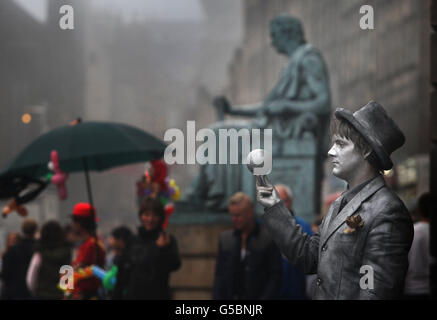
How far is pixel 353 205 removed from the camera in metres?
2.72

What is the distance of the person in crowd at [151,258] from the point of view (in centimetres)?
564

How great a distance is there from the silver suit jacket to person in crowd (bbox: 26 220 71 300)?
4.68 m

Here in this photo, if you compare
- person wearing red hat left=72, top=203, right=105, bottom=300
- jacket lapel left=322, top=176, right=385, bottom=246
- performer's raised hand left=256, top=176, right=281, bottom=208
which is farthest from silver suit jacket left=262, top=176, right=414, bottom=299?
person wearing red hat left=72, top=203, right=105, bottom=300

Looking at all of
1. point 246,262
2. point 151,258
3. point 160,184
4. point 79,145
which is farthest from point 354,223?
point 160,184

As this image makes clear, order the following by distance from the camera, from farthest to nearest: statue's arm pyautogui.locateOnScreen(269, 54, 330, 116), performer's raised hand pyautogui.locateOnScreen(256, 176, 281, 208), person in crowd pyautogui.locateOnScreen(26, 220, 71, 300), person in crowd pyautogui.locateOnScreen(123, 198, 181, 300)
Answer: statue's arm pyautogui.locateOnScreen(269, 54, 330, 116), person in crowd pyautogui.locateOnScreen(26, 220, 71, 300), person in crowd pyautogui.locateOnScreen(123, 198, 181, 300), performer's raised hand pyautogui.locateOnScreen(256, 176, 281, 208)

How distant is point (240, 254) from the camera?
6035 millimetres

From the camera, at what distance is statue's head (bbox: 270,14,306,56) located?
9.77 metres

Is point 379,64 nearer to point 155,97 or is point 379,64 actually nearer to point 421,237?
point 155,97

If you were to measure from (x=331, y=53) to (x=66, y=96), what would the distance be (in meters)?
13.5

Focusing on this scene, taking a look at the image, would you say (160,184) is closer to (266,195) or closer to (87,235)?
(87,235)

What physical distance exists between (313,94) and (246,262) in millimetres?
3996

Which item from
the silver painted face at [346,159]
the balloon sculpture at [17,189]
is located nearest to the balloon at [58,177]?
the balloon sculpture at [17,189]

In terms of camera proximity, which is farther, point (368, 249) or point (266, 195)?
point (266, 195)

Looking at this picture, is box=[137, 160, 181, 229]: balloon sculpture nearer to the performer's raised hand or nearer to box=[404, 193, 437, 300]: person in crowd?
box=[404, 193, 437, 300]: person in crowd
